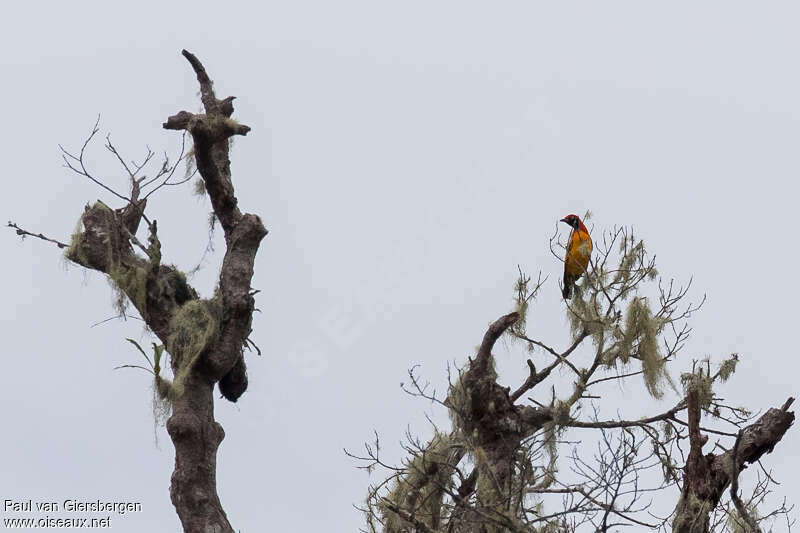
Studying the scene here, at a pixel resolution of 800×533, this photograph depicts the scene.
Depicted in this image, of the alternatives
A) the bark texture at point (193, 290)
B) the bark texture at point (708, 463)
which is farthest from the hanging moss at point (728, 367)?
the bark texture at point (193, 290)

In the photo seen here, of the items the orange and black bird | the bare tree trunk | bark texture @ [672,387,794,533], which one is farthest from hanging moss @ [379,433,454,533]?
the orange and black bird

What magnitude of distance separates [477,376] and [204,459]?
1.90 meters

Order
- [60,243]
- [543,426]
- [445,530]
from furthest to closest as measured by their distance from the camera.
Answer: [60,243] < [543,426] < [445,530]

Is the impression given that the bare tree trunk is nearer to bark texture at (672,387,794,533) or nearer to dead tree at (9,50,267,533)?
dead tree at (9,50,267,533)

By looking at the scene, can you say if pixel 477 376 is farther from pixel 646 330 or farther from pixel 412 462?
pixel 646 330

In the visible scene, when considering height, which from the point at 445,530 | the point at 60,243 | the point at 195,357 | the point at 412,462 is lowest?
the point at 445,530

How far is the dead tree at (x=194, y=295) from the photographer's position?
25.2ft

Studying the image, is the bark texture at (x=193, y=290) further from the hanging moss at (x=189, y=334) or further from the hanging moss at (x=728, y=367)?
the hanging moss at (x=728, y=367)

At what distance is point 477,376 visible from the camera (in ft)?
24.3

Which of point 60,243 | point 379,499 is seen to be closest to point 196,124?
point 60,243

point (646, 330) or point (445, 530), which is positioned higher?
point (646, 330)

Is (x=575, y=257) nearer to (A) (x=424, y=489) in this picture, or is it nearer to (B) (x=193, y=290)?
(A) (x=424, y=489)

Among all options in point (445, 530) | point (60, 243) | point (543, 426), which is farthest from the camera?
point (60, 243)

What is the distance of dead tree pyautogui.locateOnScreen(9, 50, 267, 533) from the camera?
7.68 metres
